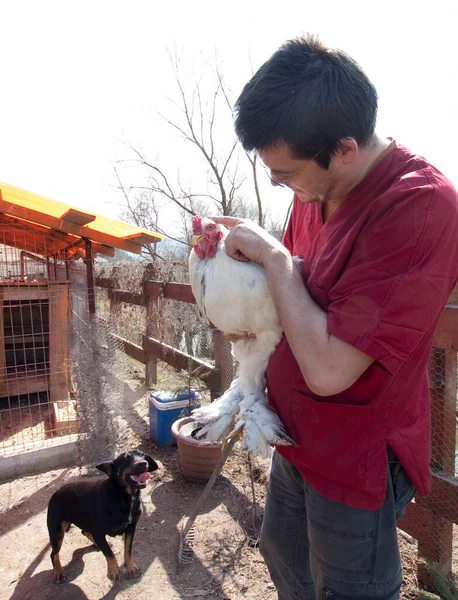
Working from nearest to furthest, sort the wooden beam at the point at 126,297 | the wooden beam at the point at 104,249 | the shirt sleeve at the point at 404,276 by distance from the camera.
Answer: the shirt sleeve at the point at 404,276
the wooden beam at the point at 104,249
the wooden beam at the point at 126,297

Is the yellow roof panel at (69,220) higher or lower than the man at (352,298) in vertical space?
higher

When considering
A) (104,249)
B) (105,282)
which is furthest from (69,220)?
(105,282)

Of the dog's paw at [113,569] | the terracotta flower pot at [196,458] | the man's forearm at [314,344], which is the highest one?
the man's forearm at [314,344]

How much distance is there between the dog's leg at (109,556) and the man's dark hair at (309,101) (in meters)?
2.67

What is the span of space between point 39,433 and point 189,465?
2259mm

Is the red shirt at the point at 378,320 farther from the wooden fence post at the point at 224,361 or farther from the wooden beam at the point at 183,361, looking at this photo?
the wooden beam at the point at 183,361

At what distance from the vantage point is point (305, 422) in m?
1.24

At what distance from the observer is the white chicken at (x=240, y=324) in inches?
62.9

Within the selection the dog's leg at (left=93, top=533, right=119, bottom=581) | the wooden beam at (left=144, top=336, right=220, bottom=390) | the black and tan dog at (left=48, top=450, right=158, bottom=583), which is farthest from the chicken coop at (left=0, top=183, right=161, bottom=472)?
the dog's leg at (left=93, top=533, right=119, bottom=581)

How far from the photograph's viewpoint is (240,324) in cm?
170

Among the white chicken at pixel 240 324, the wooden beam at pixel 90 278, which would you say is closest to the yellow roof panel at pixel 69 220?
the wooden beam at pixel 90 278

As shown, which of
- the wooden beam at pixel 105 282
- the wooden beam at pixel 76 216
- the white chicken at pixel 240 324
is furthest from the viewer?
the wooden beam at pixel 105 282

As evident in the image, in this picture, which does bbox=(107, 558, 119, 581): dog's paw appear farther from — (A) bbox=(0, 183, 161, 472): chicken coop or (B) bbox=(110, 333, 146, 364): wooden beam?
(B) bbox=(110, 333, 146, 364): wooden beam

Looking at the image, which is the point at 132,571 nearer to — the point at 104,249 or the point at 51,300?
the point at 51,300
